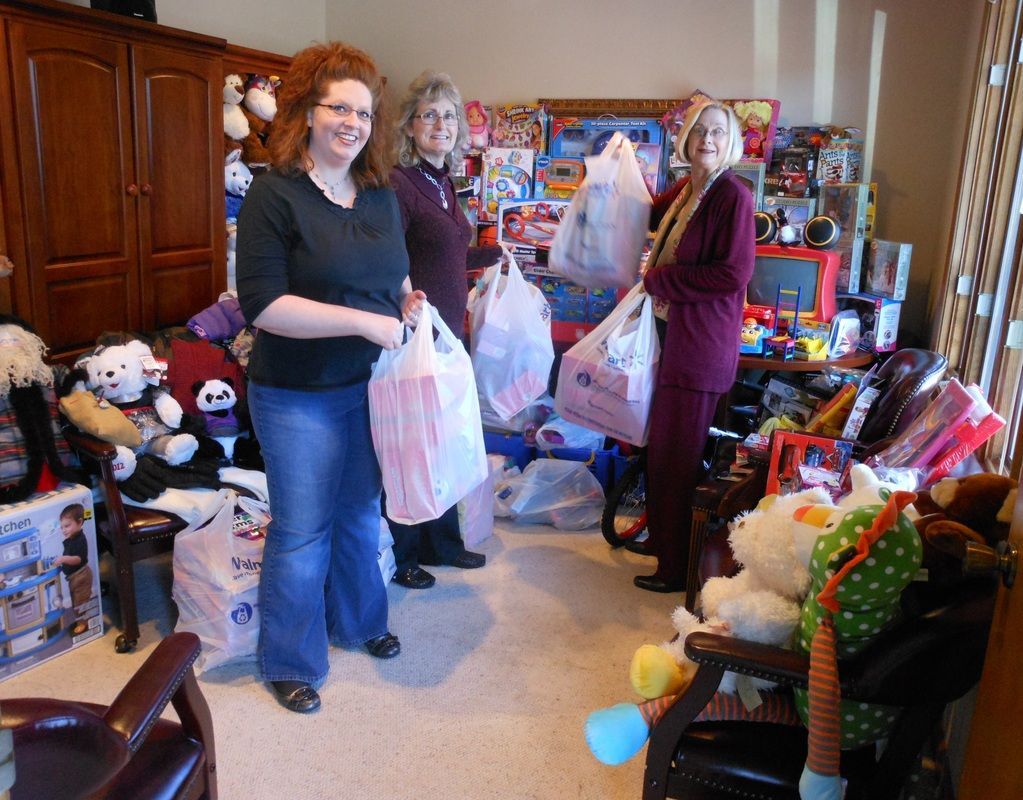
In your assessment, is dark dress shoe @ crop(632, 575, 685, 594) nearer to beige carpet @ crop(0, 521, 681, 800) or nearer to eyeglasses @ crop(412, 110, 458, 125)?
beige carpet @ crop(0, 521, 681, 800)

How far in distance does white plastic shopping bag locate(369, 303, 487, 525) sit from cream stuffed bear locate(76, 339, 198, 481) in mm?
826

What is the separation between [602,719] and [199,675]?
1.22m

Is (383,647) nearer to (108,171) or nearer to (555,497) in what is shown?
(555,497)

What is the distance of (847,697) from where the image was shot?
124cm

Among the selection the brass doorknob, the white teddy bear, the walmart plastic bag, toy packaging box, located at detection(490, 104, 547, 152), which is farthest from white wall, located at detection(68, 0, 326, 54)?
the brass doorknob

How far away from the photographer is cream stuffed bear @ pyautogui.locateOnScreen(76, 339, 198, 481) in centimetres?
239

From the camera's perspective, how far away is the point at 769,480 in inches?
85.8

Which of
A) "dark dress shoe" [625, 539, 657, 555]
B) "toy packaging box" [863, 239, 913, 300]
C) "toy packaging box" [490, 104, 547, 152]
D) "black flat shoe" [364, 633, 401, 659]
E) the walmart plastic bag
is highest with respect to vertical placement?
"toy packaging box" [490, 104, 547, 152]

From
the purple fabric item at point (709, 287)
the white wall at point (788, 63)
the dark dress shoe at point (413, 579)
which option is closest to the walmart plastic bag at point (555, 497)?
the dark dress shoe at point (413, 579)

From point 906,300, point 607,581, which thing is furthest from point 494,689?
point 906,300

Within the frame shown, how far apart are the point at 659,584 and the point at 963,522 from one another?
55.6 inches

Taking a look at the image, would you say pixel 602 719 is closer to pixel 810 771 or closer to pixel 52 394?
pixel 810 771

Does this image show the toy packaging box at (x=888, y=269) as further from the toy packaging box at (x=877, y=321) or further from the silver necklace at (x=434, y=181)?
the silver necklace at (x=434, y=181)

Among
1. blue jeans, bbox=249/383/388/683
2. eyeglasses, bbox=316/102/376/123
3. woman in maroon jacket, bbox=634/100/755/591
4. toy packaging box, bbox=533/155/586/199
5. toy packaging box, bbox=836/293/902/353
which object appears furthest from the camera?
toy packaging box, bbox=533/155/586/199
